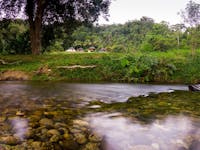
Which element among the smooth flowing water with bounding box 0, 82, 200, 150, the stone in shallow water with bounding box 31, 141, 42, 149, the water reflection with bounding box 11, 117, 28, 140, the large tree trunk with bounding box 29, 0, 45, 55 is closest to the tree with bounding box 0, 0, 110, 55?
the large tree trunk with bounding box 29, 0, 45, 55

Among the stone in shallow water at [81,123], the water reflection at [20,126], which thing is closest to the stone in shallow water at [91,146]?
the stone in shallow water at [81,123]

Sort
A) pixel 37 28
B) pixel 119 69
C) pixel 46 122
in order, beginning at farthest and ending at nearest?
pixel 37 28 → pixel 119 69 → pixel 46 122

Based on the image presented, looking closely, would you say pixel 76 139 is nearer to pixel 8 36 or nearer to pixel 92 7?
pixel 92 7

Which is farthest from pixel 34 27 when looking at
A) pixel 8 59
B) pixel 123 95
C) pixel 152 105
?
pixel 152 105

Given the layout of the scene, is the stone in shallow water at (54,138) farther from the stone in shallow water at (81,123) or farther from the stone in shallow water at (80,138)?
the stone in shallow water at (81,123)

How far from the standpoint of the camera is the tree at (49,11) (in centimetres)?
1952

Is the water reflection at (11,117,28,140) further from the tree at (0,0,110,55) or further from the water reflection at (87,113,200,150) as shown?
the tree at (0,0,110,55)

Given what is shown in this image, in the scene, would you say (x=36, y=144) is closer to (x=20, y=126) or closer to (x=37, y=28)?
(x=20, y=126)

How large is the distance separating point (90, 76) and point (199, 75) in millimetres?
5715

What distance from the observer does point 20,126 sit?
17.4 ft

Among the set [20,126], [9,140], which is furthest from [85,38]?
[9,140]

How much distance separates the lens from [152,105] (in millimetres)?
7594

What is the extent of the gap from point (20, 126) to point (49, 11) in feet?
55.4

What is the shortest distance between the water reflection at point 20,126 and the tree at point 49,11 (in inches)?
567
